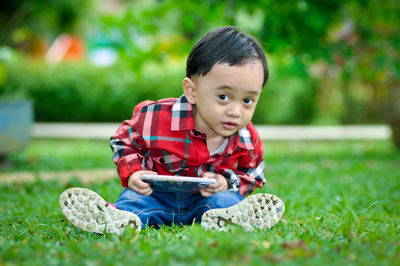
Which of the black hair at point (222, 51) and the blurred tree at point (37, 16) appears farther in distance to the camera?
the blurred tree at point (37, 16)

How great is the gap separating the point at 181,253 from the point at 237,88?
828 mm

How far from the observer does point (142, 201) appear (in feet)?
7.65

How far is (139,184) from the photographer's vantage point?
2.32 m

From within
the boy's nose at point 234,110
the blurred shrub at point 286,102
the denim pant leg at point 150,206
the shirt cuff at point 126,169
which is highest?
the boy's nose at point 234,110

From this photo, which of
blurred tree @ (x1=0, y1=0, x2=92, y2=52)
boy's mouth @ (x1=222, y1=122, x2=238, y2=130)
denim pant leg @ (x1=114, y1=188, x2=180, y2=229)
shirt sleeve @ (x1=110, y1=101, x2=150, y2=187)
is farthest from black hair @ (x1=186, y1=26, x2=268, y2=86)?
blurred tree @ (x1=0, y1=0, x2=92, y2=52)

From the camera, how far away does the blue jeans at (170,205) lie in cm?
231

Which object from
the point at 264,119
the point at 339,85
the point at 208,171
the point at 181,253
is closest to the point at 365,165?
the point at 208,171

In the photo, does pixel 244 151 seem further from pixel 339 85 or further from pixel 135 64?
pixel 339 85

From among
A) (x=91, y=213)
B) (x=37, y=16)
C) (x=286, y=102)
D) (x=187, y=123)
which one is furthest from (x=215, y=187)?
(x=286, y=102)

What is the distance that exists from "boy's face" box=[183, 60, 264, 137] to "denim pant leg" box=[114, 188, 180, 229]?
17.6 inches

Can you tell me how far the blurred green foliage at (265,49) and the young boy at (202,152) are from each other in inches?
104

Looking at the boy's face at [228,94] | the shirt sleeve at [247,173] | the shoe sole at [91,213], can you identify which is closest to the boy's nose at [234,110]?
the boy's face at [228,94]

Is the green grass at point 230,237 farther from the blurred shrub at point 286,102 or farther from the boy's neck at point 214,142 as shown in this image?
the blurred shrub at point 286,102

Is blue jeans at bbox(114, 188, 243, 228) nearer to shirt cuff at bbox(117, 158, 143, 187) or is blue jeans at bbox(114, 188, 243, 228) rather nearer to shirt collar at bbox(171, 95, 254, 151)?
shirt cuff at bbox(117, 158, 143, 187)
